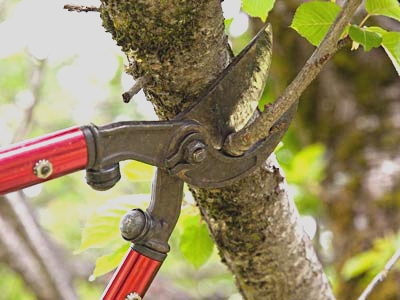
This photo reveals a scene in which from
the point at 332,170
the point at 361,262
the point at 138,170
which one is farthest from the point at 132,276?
the point at 332,170

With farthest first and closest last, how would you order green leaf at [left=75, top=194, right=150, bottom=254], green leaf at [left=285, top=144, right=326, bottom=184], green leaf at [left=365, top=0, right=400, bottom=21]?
green leaf at [left=285, top=144, right=326, bottom=184] → green leaf at [left=75, top=194, right=150, bottom=254] → green leaf at [left=365, top=0, right=400, bottom=21]

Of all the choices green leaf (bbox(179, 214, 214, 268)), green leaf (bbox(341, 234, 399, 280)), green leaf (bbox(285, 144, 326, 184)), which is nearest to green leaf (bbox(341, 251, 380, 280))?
green leaf (bbox(341, 234, 399, 280))

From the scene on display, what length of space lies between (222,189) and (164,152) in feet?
0.31

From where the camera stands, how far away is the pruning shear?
0.53 meters

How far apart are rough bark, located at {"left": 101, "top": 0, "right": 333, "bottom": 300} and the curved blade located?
14 millimetres

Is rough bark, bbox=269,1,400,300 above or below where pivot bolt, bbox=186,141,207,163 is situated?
above

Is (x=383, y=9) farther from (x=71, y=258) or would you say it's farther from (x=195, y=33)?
(x=71, y=258)

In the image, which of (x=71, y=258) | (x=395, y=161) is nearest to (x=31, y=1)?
(x=71, y=258)

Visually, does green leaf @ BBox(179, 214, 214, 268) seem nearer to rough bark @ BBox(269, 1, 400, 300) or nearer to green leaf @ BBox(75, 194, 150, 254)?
green leaf @ BBox(75, 194, 150, 254)

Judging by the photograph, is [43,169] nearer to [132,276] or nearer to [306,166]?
[132,276]

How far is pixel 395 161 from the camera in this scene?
1385 mm

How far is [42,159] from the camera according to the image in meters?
0.51

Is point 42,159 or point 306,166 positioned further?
point 306,166

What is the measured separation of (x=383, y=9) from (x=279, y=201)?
0.67 ft
